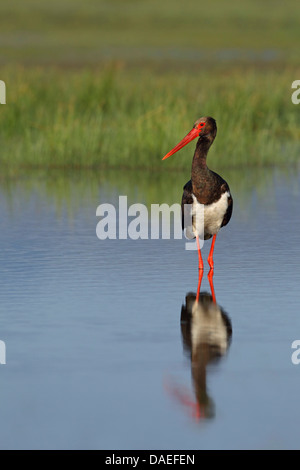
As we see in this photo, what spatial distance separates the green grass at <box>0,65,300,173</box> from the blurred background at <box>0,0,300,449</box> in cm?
3

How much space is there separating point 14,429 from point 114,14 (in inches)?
2391

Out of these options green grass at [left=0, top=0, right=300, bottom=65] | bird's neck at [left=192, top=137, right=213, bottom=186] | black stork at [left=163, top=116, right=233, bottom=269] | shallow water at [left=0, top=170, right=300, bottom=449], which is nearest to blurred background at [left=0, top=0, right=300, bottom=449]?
shallow water at [left=0, top=170, right=300, bottom=449]

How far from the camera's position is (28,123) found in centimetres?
1891

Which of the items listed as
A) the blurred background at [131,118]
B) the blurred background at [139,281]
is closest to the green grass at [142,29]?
the blurred background at [131,118]

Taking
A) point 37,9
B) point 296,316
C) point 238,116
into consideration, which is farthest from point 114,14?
point 296,316

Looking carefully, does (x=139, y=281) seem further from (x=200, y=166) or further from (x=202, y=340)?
(x=202, y=340)

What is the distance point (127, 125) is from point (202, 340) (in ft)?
39.0

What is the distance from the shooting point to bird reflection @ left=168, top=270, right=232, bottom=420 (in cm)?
590

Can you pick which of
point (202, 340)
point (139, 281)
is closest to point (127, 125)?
point (139, 281)

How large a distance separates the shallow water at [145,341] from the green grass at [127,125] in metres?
5.47

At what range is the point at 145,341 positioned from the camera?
282 inches

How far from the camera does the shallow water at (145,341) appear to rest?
18.1 ft

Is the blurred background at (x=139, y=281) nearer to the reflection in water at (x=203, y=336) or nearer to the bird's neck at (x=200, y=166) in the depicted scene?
the reflection in water at (x=203, y=336)

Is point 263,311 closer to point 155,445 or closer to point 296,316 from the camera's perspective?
point 296,316
